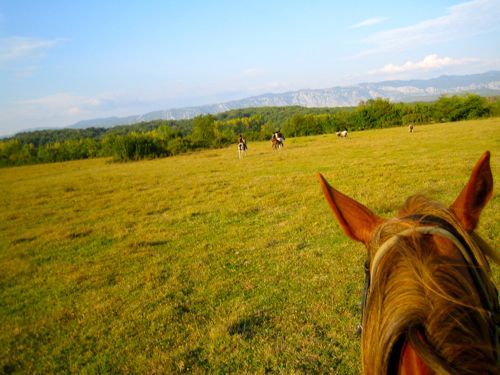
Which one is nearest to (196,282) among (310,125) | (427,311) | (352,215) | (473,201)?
(352,215)

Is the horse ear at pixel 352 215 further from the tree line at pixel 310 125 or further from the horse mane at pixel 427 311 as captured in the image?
the tree line at pixel 310 125

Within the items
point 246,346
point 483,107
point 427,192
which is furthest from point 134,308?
point 483,107

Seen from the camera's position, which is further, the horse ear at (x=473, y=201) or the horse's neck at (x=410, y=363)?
the horse ear at (x=473, y=201)

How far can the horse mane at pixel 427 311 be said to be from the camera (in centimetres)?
75

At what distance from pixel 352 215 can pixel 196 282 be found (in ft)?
16.8

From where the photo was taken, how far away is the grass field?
Result: 4.02 meters

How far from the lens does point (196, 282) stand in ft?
19.6

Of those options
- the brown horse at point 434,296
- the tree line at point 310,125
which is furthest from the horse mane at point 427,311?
the tree line at point 310,125

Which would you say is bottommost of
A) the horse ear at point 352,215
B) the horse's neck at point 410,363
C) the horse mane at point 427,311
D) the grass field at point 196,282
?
the grass field at point 196,282

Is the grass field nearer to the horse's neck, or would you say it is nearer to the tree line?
the horse's neck

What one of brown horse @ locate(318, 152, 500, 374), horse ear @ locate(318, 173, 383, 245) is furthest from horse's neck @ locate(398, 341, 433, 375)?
horse ear @ locate(318, 173, 383, 245)

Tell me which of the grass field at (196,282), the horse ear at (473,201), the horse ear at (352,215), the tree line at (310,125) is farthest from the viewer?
the tree line at (310,125)

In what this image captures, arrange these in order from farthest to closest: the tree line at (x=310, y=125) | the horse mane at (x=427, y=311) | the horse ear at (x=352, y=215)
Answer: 1. the tree line at (x=310, y=125)
2. the horse ear at (x=352, y=215)
3. the horse mane at (x=427, y=311)

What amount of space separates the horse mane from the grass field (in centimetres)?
50
